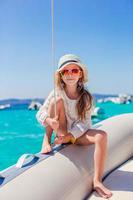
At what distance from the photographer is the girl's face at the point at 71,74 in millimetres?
1296

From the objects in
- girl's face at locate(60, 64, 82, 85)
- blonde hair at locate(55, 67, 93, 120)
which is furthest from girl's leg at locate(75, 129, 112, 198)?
girl's face at locate(60, 64, 82, 85)

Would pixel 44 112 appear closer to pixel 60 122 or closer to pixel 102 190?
pixel 60 122

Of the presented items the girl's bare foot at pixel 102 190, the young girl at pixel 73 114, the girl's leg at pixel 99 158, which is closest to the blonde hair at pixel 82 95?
the young girl at pixel 73 114

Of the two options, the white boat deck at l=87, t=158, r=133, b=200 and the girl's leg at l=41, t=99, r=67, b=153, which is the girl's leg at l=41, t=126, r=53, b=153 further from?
the white boat deck at l=87, t=158, r=133, b=200

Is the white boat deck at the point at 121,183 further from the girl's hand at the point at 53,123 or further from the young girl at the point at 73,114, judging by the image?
the girl's hand at the point at 53,123

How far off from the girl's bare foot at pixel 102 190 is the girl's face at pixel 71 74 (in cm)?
40

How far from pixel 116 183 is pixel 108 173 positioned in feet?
0.45

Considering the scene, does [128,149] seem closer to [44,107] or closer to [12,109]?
[44,107]

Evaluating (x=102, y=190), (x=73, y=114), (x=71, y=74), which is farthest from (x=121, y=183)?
(x=71, y=74)

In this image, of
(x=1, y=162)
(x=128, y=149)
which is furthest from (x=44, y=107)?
(x=1, y=162)

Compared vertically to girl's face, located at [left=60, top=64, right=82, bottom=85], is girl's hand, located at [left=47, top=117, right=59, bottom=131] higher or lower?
lower

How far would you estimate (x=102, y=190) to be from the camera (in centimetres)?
121

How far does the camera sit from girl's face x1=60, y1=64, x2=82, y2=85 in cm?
130

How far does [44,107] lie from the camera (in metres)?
1.28
